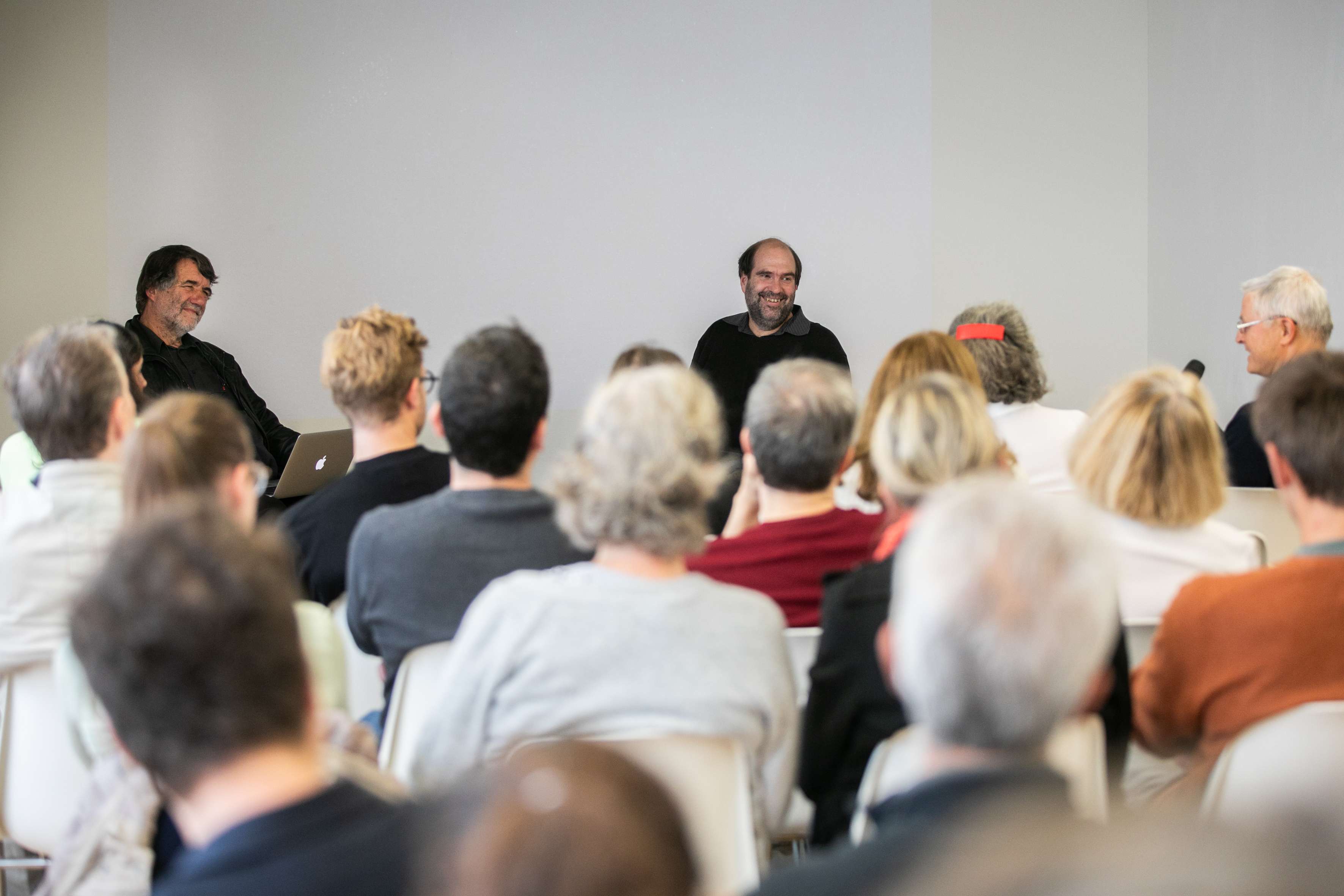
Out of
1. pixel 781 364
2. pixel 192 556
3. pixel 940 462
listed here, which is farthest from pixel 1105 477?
pixel 192 556

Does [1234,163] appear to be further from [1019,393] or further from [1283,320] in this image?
[1019,393]

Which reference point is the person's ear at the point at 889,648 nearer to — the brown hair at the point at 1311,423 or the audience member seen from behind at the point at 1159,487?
the brown hair at the point at 1311,423

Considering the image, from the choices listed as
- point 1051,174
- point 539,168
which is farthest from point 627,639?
point 1051,174

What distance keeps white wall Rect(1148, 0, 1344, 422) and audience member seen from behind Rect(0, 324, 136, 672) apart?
3.91m

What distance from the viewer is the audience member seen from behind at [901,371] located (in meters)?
2.55

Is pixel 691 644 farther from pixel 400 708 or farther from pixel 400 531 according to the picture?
pixel 400 531

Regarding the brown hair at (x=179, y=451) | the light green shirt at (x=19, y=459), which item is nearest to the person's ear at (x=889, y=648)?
the brown hair at (x=179, y=451)

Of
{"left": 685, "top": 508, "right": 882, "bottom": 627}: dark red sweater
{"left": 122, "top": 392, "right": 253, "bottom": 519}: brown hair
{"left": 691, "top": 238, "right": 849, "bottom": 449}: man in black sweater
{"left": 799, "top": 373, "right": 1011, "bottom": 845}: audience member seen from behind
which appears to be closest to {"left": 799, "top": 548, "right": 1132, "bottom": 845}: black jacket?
{"left": 799, "top": 373, "right": 1011, "bottom": 845}: audience member seen from behind

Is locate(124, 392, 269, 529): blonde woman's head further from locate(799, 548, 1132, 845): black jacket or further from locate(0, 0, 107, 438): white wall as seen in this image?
locate(0, 0, 107, 438): white wall

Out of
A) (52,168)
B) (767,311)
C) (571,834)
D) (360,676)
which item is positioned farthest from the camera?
(52,168)

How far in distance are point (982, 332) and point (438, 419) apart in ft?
6.30

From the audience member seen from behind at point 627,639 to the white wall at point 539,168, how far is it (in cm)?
442

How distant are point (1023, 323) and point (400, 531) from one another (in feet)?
7.32

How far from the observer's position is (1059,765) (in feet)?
4.93
